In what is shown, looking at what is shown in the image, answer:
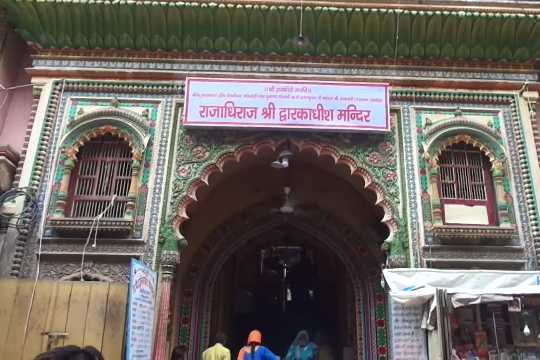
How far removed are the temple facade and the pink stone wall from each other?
31mm

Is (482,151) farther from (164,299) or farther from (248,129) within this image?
(164,299)

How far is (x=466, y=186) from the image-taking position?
704 cm

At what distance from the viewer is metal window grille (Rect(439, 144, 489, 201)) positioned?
275 inches

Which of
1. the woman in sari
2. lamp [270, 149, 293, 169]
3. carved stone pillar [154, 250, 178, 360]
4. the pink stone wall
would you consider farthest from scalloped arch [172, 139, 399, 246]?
the pink stone wall

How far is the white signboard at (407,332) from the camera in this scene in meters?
5.91

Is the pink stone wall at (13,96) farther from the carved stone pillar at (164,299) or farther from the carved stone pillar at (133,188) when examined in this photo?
the carved stone pillar at (164,299)

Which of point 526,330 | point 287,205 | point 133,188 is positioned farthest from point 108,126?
point 526,330

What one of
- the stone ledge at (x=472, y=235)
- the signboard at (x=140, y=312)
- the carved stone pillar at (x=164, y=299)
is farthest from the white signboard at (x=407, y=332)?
the signboard at (x=140, y=312)

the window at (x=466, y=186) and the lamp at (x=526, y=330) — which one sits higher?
the window at (x=466, y=186)

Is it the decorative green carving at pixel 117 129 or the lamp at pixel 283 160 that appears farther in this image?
the lamp at pixel 283 160

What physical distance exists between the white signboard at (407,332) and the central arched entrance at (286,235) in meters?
1.78

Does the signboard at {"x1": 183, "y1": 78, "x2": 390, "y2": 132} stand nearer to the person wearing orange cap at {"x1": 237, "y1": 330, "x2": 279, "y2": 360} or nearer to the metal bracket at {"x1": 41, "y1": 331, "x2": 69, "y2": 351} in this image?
the person wearing orange cap at {"x1": 237, "y1": 330, "x2": 279, "y2": 360}

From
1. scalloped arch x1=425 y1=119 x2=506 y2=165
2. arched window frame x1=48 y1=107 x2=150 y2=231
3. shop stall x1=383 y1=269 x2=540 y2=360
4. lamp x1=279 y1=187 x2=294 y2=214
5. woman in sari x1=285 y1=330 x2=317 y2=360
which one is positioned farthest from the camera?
lamp x1=279 y1=187 x2=294 y2=214

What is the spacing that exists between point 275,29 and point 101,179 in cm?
330
